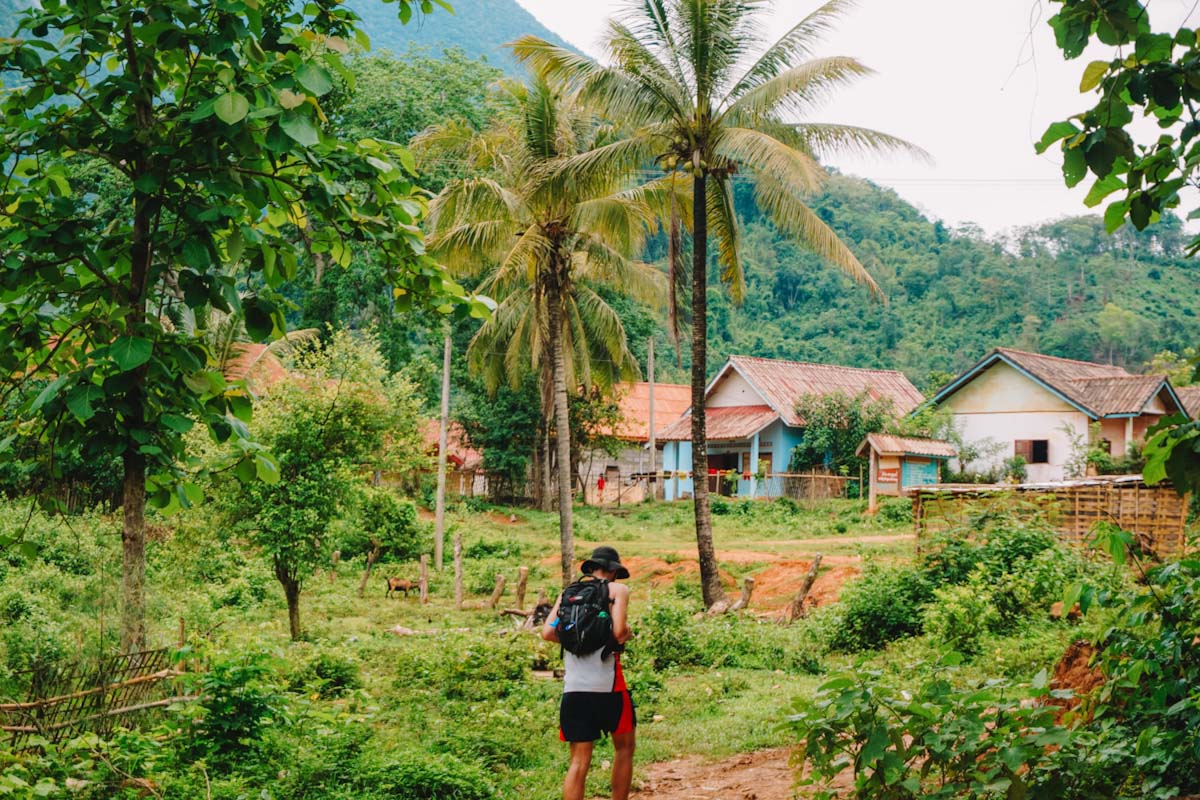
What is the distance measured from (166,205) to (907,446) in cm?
3013

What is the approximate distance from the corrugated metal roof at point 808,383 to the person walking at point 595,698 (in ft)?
96.6

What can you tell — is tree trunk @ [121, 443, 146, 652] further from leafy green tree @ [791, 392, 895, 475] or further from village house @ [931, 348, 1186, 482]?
leafy green tree @ [791, 392, 895, 475]

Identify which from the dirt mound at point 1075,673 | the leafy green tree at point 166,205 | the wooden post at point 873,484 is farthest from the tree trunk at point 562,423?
the leafy green tree at point 166,205

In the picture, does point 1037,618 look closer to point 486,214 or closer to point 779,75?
point 779,75

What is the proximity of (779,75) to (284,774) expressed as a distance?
12.5m

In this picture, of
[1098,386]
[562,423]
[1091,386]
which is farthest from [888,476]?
[562,423]

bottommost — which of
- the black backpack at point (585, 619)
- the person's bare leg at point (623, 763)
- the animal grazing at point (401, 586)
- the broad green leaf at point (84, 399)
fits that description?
the animal grazing at point (401, 586)

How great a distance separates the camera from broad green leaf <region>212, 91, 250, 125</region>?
2598 millimetres

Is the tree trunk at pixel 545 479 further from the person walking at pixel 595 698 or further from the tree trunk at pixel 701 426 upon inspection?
the person walking at pixel 595 698

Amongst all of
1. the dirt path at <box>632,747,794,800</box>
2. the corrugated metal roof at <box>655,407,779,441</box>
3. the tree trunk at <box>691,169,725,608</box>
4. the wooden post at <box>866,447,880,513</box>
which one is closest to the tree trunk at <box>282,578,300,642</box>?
the tree trunk at <box>691,169,725,608</box>

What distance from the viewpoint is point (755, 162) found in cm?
1456

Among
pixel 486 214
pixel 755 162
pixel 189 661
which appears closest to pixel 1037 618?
pixel 755 162

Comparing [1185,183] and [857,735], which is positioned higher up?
[1185,183]

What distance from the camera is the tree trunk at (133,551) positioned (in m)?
3.62
